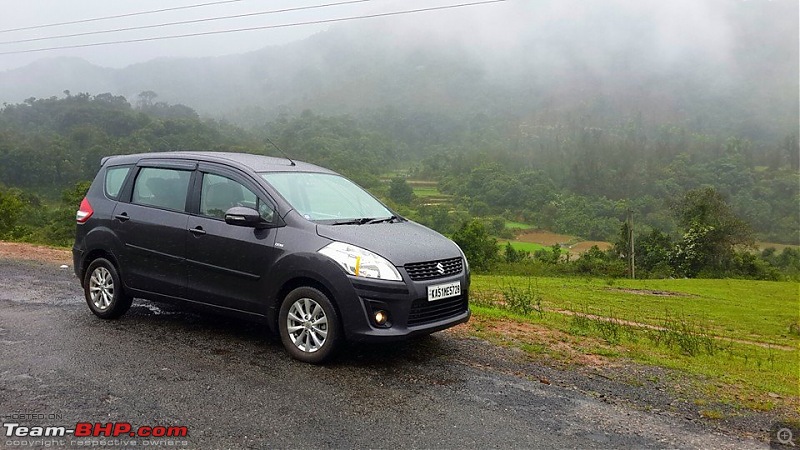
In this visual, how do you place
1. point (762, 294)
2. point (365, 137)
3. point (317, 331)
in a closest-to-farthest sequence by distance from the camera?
point (317, 331), point (762, 294), point (365, 137)

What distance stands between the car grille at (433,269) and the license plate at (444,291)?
9 centimetres

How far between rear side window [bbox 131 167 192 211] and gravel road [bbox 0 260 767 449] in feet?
4.40

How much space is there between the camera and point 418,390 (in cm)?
468

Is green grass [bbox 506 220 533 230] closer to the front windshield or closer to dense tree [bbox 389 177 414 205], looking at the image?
dense tree [bbox 389 177 414 205]

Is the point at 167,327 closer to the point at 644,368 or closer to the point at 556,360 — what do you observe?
the point at 556,360

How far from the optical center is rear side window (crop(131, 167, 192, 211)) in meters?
6.10

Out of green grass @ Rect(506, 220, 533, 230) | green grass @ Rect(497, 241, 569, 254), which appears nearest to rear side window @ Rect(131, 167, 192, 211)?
green grass @ Rect(497, 241, 569, 254)

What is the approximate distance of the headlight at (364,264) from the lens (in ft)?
16.1

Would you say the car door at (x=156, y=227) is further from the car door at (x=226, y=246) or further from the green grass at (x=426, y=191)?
the green grass at (x=426, y=191)

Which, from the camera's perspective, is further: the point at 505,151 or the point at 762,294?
the point at 505,151

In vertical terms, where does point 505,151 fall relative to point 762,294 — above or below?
above

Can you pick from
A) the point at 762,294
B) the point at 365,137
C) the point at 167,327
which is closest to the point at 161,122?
the point at 365,137

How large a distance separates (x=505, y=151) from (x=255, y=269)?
503ft

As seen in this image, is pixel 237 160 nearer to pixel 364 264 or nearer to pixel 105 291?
pixel 364 264
